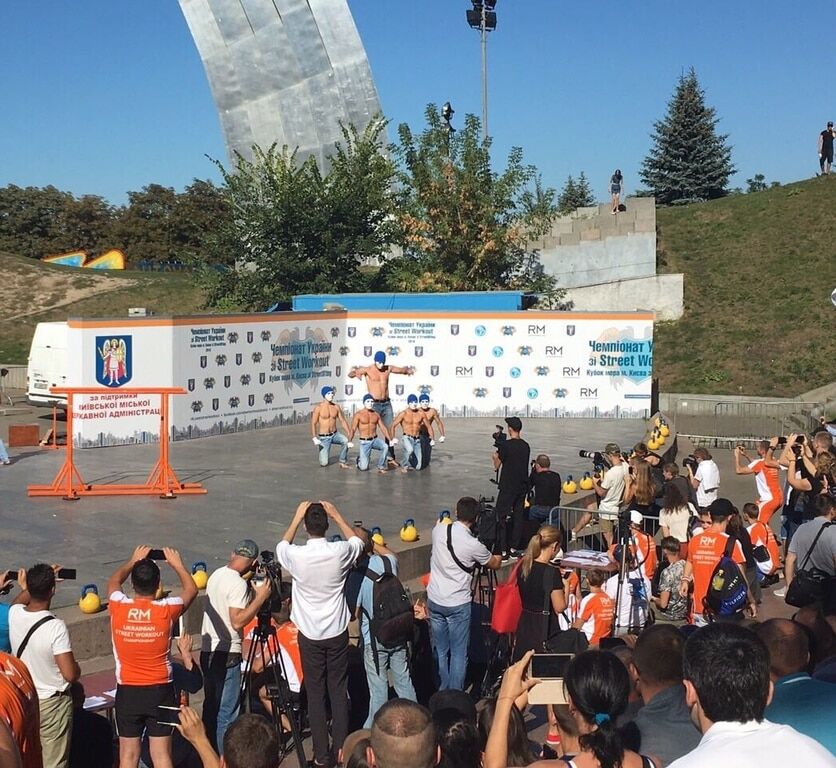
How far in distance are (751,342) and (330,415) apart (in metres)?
19.7

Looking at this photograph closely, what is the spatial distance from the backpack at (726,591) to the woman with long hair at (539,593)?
1.56 meters

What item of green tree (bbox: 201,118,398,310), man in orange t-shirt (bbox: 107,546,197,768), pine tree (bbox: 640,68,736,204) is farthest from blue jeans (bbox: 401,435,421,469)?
pine tree (bbox: 640,68,736,204)

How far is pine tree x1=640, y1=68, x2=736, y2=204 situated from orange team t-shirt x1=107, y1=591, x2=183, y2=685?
Answer: 175 ft

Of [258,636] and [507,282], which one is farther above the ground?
[507,282]

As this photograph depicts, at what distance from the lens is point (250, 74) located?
4509cm

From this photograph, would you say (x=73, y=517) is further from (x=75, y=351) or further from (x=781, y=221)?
(x=781, y=221)

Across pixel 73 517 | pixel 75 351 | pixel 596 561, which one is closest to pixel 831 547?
pixel 596 561

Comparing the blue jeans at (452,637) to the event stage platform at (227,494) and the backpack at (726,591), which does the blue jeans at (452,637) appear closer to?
the backpack at (726,591)

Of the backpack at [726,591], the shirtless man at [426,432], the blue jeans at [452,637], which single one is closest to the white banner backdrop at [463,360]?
the shirtless man at [426,432]

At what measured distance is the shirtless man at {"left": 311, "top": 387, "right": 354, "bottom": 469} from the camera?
18.0 metres

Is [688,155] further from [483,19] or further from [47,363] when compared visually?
[47,363]

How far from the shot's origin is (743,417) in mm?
26734

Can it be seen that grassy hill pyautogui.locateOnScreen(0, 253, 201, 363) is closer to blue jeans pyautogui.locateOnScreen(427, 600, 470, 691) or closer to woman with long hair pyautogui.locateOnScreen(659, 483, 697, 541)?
woman with long hair pyautogui.locateOnScreen(659, 483, 697, 541)

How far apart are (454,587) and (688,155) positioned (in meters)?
51.9
